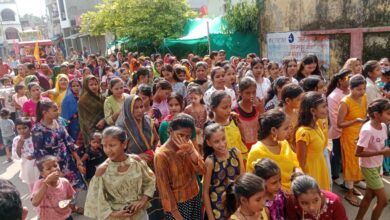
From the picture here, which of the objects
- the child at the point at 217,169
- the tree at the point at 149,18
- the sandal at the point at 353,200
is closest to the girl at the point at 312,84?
the sandal at the point at 353,200

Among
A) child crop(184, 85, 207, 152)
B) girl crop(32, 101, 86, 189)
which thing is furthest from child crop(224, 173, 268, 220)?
girl crop(32, 101, 86, 189)

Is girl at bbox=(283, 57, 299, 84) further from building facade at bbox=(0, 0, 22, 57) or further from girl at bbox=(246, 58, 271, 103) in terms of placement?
building facade at bbox=(0, 0, 22, 57)

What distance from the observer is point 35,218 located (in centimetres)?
443

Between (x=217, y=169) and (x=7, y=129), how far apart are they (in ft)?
19.5

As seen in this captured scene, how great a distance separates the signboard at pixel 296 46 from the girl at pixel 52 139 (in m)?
8.19

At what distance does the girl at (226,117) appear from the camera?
309 centimetres

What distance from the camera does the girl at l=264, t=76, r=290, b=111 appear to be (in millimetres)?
4109

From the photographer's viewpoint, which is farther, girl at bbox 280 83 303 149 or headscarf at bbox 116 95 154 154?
headscarf at bbox 116 95 154 154

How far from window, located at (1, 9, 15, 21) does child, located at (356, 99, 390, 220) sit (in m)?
58.7

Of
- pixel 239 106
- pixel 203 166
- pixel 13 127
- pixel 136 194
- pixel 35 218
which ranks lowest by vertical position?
pixel 35 218

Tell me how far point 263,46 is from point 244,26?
3.33 ft

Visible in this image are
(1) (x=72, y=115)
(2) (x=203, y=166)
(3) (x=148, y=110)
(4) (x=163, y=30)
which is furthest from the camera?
(4) (x=163, y=30)

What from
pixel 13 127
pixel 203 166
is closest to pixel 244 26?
pixel 13 127

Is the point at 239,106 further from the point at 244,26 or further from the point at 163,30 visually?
the point at 163,30
